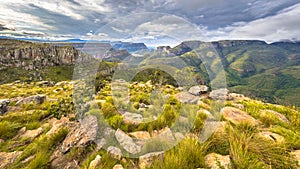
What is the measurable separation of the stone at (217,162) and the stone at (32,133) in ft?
19.4

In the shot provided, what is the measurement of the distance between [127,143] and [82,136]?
151cm

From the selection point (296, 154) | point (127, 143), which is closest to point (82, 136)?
point (127, 143)

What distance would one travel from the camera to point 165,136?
475 centimetres

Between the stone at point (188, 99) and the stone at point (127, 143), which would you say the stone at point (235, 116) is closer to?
the stone at point (188, 99)

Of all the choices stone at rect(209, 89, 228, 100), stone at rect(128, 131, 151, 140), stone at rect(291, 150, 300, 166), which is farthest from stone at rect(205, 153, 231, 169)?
stone at rect(209, 89, 228, 100)

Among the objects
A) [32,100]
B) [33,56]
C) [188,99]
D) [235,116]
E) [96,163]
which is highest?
[235,116]

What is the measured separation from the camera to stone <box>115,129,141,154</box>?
13.9ft

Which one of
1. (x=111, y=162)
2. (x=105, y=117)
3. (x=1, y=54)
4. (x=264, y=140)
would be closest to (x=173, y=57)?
(x=105, y=117)

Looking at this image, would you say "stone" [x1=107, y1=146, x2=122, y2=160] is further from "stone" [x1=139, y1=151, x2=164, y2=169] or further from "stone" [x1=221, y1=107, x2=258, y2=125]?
"stone" [x1=221, y1=107, x2=258, y2=125]

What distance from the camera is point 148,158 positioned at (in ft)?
12.4

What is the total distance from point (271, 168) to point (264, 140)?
3.32ft

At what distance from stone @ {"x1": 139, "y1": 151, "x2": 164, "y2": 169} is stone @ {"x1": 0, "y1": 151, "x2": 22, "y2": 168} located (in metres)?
3.57

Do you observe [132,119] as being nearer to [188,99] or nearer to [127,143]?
[127,143]

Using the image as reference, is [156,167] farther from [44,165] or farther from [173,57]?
[173,57]
